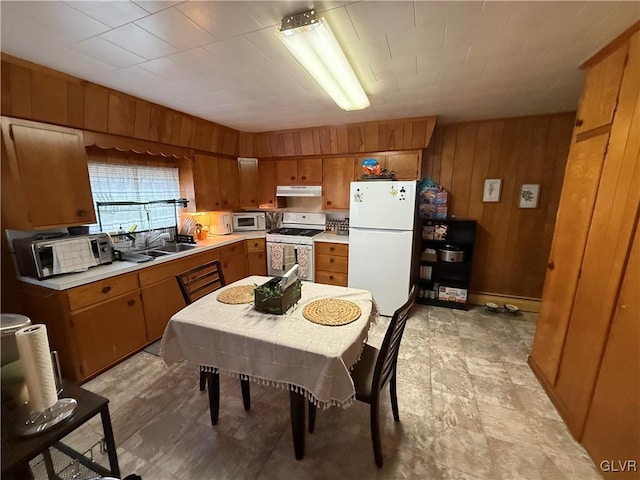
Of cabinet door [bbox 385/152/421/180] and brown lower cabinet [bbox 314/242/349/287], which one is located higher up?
cabinet door [bbox 385/152/421/180]

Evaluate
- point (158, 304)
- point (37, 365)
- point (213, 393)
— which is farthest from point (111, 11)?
point (158, 304)

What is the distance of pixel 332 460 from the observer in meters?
1.49

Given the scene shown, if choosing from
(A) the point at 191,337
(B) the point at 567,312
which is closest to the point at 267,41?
(A) the point at 191,337

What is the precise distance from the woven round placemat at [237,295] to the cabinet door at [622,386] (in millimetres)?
2017

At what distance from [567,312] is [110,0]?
315 cm

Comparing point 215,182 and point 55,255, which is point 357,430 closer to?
point 55,255

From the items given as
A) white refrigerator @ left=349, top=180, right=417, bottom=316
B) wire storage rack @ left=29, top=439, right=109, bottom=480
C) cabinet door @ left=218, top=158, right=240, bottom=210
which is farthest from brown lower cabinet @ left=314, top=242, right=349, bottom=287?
wire storage rack @ left=29, top=439, right=109, bottom=480

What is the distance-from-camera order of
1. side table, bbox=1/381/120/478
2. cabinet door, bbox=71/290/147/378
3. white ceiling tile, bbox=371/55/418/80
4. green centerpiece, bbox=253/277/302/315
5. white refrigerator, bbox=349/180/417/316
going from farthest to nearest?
1. white refrigerator, bbox=349/180/417/316
2. cabinet door, bbox=71/290/147/378
3. white ceiling tile, bbox=371/55/418/80
4. green centerpiece, bbox=253/277/302/315
5. side table, bbox=1/381/120/478

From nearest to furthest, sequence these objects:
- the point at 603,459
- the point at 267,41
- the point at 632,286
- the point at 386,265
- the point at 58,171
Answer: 1. the point at 632,286
2. the point at 603,459
3. the point at 267,41
4. the point at 58,171
5. the point at 386,265

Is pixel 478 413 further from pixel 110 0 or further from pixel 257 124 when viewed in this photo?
pixel 257 124

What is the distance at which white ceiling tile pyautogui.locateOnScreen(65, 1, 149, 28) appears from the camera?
1.20 m

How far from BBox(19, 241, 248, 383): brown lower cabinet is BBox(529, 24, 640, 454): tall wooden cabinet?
3.33m

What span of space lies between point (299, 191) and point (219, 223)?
4.22ft

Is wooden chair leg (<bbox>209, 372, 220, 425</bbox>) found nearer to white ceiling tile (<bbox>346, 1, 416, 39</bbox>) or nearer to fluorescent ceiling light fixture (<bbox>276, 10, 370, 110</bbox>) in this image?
fluorescent ceiling light fixture (<bbox>276, 10, 370, 110</bbox>)
